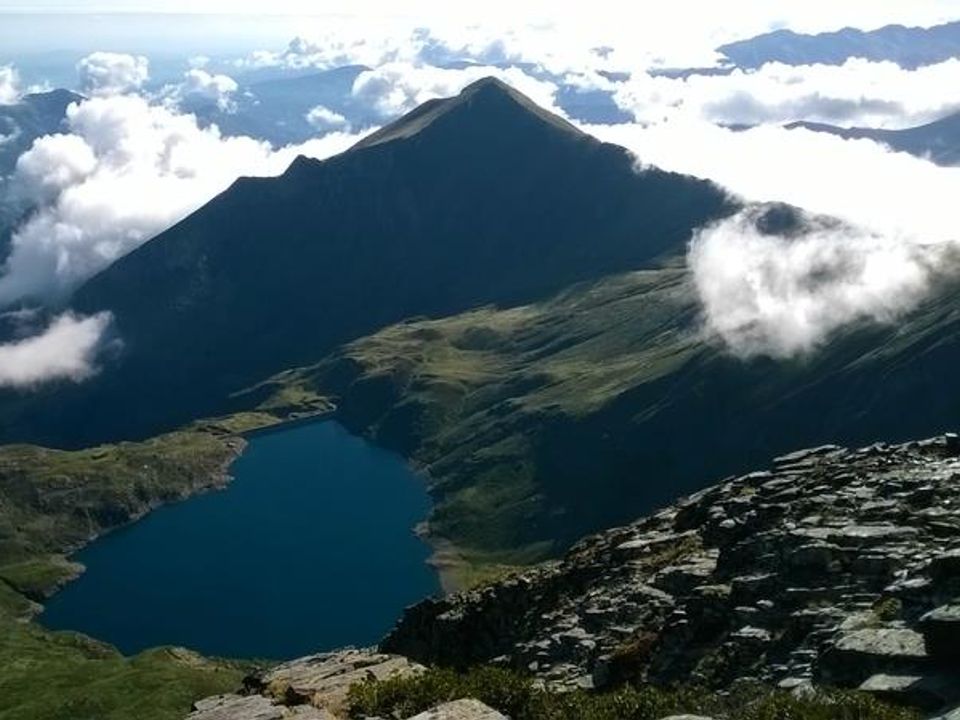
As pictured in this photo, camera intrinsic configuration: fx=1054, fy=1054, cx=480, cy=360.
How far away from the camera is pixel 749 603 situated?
45.7 meters

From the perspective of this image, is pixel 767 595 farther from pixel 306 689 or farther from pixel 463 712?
pixel 306 689

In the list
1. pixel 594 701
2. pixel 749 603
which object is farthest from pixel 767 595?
pixel 594 701

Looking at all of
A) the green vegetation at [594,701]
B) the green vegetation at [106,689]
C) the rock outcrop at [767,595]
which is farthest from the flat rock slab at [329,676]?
the green vegetation at [106,689]

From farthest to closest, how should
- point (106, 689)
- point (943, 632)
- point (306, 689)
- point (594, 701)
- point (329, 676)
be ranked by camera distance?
point (106, 689) < point (329, 676) < point (306, 689) < point (594, 701) < point (943, 632)

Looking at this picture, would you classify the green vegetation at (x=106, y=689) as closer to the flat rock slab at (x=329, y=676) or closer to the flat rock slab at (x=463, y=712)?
the flat rock slab at (x=329, y=676)

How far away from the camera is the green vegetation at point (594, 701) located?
1163 inches

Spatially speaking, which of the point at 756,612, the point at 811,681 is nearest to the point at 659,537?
the point at 756,612

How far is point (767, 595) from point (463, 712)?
1465 centimetres

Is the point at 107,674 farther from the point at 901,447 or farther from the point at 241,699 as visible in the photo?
the point at 901,447

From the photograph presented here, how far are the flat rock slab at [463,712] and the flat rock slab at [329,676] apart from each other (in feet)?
29.6

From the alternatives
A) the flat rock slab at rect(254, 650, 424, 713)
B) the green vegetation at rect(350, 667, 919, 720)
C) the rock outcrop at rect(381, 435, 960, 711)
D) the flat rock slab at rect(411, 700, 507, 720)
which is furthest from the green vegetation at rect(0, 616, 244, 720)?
the flat rock slab at rect(411, 700, 507, 720)

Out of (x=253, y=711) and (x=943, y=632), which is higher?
(x=943, y=632)

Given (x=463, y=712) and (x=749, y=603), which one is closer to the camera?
(x=463, y=712)

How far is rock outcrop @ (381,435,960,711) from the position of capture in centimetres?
3481
